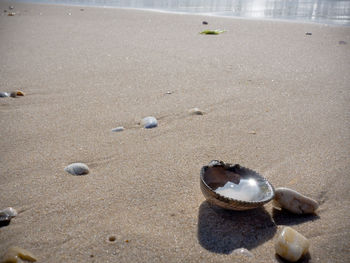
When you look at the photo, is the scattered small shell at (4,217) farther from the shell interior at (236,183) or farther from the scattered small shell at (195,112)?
the scattered small shell at (195,112)

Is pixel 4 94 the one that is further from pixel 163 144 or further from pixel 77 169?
pixel 163 144

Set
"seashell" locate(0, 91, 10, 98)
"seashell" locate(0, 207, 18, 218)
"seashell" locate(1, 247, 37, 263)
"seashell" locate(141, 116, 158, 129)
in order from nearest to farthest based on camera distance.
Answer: "seashell" locate(1, 247, 37, 263), "seashell" locate(0, 207, 18, 218), "seashell" locate(141, 116, 158, 129), "seashell" locate(0, 91, 10, 98)

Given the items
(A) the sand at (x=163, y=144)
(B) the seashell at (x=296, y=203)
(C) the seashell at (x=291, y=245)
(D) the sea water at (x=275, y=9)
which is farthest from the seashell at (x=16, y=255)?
(D) the sea water at (x=275, y=9)

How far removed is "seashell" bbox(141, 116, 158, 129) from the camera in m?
2.56

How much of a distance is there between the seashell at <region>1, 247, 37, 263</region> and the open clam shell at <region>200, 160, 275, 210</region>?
0.86 meters

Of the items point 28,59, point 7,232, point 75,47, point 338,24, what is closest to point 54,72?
point 28,59

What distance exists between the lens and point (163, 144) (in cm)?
233

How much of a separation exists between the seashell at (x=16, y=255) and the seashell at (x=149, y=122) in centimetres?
139

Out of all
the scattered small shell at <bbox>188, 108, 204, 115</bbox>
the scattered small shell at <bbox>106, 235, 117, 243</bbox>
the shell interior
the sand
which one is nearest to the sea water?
the sand

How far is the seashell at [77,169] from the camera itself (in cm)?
196

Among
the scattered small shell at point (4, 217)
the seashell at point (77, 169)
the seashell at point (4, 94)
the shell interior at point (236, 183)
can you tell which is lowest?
the scattered small shell at point (4, 217)

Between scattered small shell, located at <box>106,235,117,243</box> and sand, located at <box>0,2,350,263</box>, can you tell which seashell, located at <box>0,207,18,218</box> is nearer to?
sand, located at <box>0,2,350,263</box>

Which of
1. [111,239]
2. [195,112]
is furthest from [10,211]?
[195,112]

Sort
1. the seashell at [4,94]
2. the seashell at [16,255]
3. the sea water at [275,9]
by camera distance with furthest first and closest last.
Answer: the sea water at [275,9]
the seashell at [4,94]
the seashell at [16,255]
